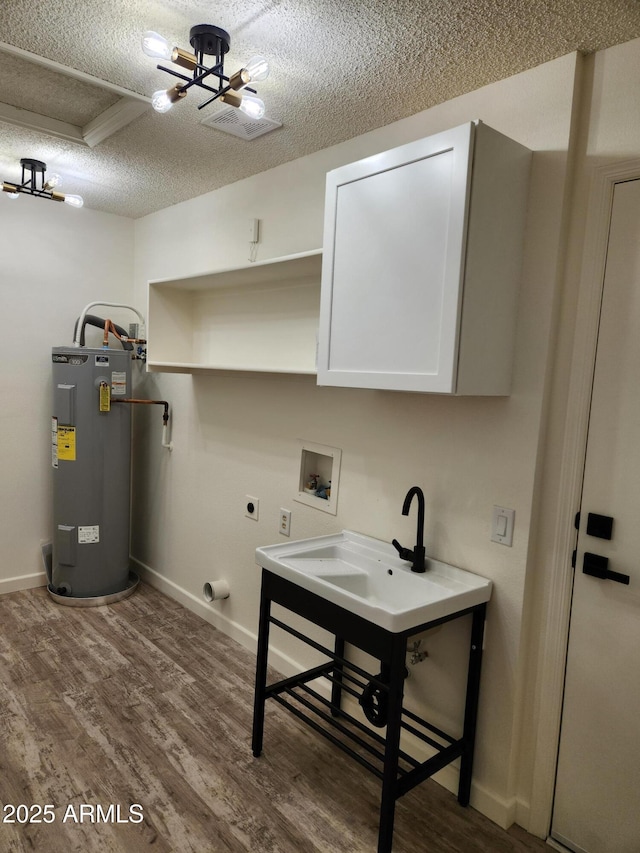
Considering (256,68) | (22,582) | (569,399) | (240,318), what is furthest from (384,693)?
(22,582)

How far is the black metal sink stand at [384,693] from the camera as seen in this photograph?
1661 mm

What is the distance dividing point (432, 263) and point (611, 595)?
3.72 feet

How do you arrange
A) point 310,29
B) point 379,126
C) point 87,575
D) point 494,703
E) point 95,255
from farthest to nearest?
point 95,255 → point 87,575 → point 379,126 → point 494,703 → point 310,29

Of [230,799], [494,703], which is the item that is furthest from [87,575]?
[494,703]

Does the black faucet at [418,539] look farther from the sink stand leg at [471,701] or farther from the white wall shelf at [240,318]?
the white wall shelf at [240,318]

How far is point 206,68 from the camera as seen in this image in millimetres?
1606

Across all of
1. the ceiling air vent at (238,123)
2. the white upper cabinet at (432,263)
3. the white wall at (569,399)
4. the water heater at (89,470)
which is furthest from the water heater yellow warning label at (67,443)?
the white wall at (569,399)

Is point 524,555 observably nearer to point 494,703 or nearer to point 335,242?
point 494,703

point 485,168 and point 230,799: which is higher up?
point 485,168

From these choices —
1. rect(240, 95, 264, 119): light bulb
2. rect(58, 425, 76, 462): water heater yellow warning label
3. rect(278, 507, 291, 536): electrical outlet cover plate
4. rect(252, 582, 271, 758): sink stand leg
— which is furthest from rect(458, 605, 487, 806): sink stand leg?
rect(58, 425, 76, 462): water heater yellow warning label

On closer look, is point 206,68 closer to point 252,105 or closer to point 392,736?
point 252,105

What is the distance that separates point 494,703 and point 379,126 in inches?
86.1

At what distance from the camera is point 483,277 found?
168cm

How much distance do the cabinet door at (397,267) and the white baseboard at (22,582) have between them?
2.78 m
